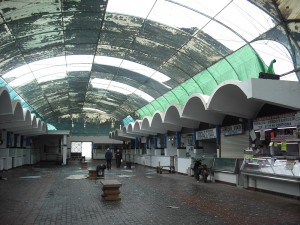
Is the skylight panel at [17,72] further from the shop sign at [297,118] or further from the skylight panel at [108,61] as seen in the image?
the shop sign at [297,118]

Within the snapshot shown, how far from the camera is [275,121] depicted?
48.2 ft

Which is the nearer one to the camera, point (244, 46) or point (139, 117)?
point (244, 46)

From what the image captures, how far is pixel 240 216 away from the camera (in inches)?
354

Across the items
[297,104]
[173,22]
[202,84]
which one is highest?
[173,22]

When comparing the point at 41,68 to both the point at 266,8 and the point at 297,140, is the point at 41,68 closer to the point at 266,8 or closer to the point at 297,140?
the point at 266,8

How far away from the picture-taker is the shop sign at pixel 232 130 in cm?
1763

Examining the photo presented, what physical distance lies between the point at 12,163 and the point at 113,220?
25135 mm

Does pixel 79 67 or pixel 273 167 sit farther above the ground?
pixel 79 67

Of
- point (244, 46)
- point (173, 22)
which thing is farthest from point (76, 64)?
point (244, 46)

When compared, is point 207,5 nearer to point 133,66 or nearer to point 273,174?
point 273,174

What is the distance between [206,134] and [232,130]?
10.7 ft

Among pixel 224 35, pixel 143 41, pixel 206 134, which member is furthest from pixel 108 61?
pixel 224 35

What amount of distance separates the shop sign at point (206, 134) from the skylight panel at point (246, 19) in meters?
5.72

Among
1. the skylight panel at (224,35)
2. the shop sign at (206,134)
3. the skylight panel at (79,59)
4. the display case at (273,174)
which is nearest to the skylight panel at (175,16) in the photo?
the skylight panel at (224,35)
